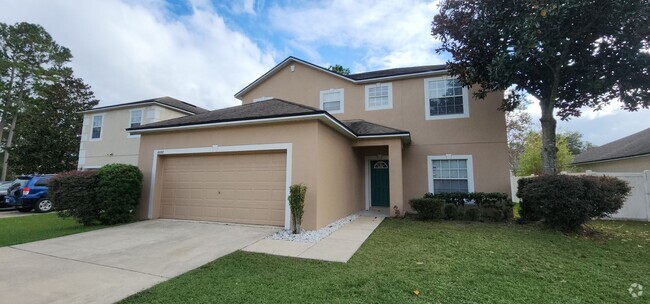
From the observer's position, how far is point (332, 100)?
1298 centimetres

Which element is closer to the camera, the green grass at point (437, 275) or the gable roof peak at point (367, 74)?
the green grass at point (437, 275)

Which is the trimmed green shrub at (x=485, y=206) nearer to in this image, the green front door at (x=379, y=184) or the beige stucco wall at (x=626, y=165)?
the green front door at (x=379, y=184)

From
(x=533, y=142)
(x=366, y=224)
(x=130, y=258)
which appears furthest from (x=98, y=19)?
(x=533, y=142)

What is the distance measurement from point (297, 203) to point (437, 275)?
373cm

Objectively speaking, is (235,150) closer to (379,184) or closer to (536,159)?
(379,184)

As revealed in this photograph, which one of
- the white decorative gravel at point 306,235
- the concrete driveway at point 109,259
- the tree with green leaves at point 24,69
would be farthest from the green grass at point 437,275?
the tree with green leaves at point 24,69

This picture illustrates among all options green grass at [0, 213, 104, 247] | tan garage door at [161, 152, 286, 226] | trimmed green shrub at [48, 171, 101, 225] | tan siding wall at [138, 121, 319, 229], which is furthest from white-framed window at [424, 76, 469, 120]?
green grass at [0, 213, 104, 247]

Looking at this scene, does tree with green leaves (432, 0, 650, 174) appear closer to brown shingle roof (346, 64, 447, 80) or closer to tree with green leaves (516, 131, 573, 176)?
brown shingle roof (346, 64, 447, 80)

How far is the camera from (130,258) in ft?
16.9

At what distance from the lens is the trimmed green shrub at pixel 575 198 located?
23.0 ft

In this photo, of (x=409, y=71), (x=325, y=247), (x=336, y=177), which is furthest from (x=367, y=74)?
(x=325, y=247)

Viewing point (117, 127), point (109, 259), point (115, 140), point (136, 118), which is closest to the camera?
point (109, 259)

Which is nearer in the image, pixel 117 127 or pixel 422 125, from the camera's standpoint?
pixel 422 125

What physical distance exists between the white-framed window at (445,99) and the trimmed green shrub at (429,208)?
Answer: 4001 mm
